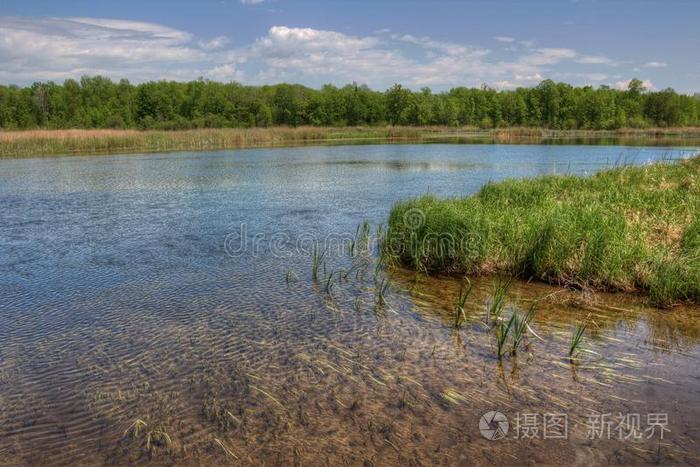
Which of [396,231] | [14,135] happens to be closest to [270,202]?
[396,231]

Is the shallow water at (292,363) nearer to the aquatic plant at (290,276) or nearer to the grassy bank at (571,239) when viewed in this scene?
the aquatic plant at (290,276)

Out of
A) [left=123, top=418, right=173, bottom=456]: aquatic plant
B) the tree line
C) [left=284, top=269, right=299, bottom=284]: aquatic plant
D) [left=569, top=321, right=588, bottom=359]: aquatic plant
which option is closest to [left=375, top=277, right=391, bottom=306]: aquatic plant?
[left=284, top=269, right=299, bottom=284]: aquatic plant

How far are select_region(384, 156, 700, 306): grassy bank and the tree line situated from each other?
85.9 metres

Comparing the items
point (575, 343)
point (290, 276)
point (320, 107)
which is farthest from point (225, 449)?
point (320, 107)

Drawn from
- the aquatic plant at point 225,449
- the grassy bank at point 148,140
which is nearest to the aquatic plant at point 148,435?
the aquatic plant at point 225,449

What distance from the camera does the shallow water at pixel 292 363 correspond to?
15.7ft

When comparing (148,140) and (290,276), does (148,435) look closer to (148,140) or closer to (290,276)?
(290,276)

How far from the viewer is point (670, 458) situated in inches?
178

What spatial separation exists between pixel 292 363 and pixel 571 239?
5729mm

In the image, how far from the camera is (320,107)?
101 meters

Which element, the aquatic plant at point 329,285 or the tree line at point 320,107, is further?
the tree line at point 320,107

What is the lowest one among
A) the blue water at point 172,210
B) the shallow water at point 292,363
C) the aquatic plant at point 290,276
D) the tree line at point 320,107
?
the shallow water at point 292,363

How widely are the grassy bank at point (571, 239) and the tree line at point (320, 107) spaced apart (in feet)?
282

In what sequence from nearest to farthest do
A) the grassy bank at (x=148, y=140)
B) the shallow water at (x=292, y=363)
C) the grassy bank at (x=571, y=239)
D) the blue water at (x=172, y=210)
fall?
the shallow water at (x=292, y=363) < the grassy bank at (x=571, y=239) < the blue water at (x=172, y=210) < the grassy bank at (x=148, y=140)
